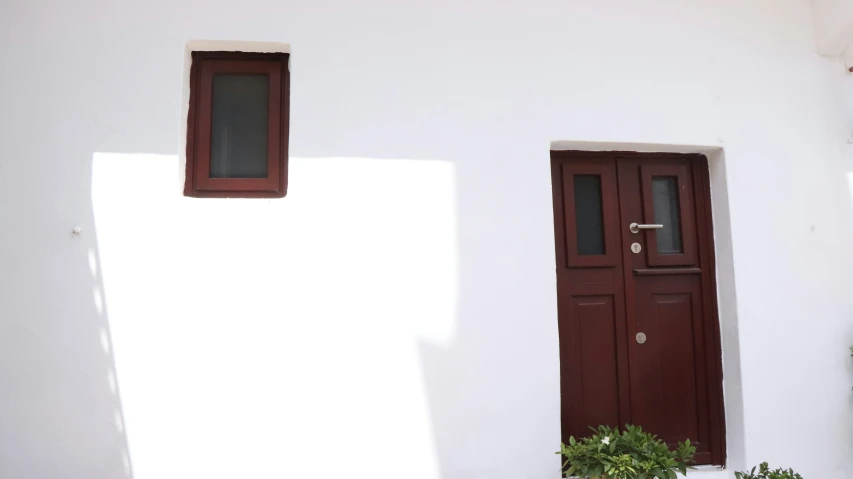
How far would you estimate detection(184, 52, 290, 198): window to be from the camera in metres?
2.79

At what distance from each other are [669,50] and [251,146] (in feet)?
7.86

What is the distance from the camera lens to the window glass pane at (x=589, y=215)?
308cm

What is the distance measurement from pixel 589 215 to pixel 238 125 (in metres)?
2.00

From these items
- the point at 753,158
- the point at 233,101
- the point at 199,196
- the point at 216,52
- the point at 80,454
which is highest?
the point at 216,52

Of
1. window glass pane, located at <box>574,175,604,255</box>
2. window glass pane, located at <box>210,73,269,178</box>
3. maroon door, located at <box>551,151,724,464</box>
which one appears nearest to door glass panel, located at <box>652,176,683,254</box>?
maroon door, located at <box>551,151,724,464</box>

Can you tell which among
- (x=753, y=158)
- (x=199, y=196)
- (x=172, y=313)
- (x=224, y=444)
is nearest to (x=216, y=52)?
(x=199, y=196)

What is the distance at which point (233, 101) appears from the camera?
2.89m

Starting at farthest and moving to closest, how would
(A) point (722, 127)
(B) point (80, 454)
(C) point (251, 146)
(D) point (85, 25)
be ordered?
(A) point (722, 127) → (C) point (251, 146) → (D) point (85, 25) → (B) point (80, 454)

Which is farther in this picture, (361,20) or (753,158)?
(753,158)

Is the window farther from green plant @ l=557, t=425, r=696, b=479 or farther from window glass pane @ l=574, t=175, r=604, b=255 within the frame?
green plant @ l=557, t=425, r=696, b=479

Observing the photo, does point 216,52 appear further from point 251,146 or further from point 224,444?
point 224,444

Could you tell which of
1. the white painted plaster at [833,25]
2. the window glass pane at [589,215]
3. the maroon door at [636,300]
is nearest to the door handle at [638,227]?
the maroon door at [636,300]

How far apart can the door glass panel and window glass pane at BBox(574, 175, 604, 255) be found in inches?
13.6

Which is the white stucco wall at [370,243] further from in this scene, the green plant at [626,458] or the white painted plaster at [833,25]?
the white painted plaster at [833,25]
